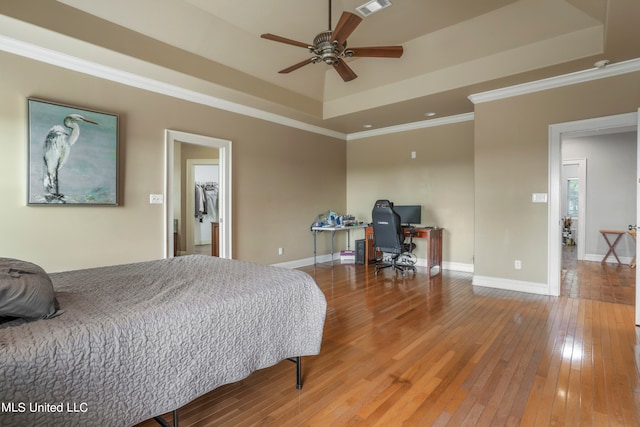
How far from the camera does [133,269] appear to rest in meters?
2.26

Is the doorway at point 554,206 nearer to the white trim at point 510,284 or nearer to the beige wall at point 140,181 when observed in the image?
the white trim at point 510,284

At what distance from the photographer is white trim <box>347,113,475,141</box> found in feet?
18.2

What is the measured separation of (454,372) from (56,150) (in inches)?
160

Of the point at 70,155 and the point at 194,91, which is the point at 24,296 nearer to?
the point at 70,155

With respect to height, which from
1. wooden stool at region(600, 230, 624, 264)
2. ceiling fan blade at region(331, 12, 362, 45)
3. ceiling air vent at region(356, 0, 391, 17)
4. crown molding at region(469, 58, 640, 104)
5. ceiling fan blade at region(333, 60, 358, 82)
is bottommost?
wooden stool at region(600, 230, 624, 264)

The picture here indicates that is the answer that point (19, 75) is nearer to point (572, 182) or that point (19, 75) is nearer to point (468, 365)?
point (468, 365)

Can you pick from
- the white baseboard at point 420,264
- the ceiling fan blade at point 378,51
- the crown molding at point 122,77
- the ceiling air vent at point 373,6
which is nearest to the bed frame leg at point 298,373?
the ceiling fan blade at point 378,51

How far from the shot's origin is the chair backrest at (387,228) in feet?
16.5

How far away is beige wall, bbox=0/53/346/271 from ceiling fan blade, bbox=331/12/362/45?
2432 mm

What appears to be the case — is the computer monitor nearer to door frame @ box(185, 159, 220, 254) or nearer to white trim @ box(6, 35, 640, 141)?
white trim @ box(6, 35, 640, 141)

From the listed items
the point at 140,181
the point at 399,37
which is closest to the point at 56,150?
the point at 140,181

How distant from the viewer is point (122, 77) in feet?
12.1

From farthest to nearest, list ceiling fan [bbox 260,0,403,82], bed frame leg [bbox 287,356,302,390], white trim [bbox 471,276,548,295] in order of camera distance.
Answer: white trim [bbox 471,276,548,295], ceiling fan [bbox 260,0,403,82], bed frame leg [bbox 287,356,302,390]

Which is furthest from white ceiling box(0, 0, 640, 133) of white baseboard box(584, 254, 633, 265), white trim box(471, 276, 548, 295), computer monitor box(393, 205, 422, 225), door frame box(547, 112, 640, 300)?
white baseboard box(584, 254, 633, 265)
